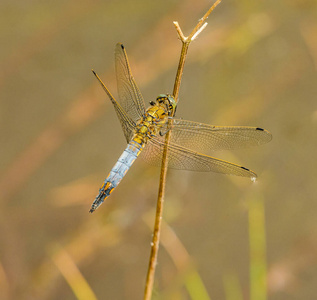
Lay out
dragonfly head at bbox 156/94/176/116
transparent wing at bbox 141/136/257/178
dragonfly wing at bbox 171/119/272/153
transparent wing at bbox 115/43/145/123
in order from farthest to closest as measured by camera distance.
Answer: transparent wing at bbox 115/43/145/123
dragonfly head at bbox 156/94/176/116
dragonfly wing at bbox 171/119/272/153
transparent wing at bbox 141/136/257/178

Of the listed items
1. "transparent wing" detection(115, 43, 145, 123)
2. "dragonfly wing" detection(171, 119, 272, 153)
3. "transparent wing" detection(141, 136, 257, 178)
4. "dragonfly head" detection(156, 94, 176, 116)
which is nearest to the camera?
"transparent wing" detection(141, 136, 257, 178)

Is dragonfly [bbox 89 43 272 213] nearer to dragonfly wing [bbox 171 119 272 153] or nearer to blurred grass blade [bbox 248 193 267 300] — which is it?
dragonfly wing [bbox 171 119 272 153]

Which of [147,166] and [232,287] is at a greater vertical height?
[147,166]

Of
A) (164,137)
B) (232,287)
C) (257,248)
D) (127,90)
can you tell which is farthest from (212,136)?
(232,287)

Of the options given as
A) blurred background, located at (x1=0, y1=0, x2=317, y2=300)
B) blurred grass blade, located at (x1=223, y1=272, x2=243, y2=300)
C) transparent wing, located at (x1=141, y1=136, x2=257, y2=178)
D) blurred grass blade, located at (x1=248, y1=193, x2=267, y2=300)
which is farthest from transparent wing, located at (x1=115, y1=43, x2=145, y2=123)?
blurred grass blade, located at (x1=223, y1=272, x2=243, y2=300)

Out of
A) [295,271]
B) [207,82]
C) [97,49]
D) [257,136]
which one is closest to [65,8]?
[97,49]

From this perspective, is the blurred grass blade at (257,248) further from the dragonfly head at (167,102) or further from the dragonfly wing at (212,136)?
the dragonfly head at (167,102)

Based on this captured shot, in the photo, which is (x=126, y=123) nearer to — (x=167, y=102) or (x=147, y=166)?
(x=167, y=102)
